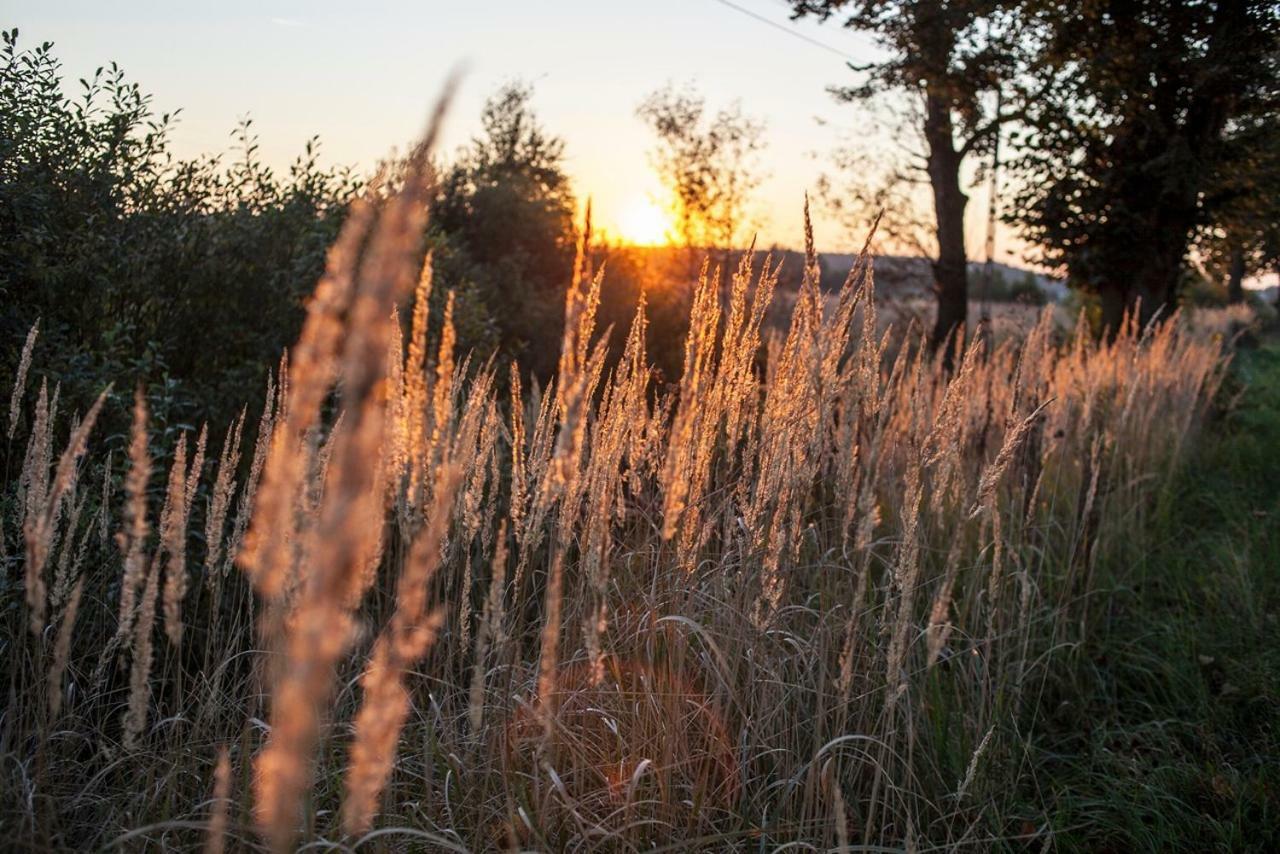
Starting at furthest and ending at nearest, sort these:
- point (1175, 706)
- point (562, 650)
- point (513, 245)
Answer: point (513, 245) → point (1175, 706) → point (562, 650)

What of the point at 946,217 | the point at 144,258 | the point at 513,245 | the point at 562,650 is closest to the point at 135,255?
the point at 144,258

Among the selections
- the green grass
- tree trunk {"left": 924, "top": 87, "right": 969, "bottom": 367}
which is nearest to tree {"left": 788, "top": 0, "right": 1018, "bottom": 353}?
tree trunk {"left": 924, "top": 87, "right": 969, "bottom": 367}

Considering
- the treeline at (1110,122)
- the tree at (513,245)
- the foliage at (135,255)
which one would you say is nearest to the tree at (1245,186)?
the treeline at (1110,122)

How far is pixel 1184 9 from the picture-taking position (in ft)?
40.8

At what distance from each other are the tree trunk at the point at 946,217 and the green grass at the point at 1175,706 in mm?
7689

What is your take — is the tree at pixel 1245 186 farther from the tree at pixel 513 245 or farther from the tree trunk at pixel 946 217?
the tree at pixel 513 245

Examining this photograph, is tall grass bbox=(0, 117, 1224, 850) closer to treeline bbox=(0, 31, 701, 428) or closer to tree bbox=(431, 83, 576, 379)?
treeline bbox=(0, 31, 701, 428)

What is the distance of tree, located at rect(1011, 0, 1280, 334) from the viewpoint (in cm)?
1184

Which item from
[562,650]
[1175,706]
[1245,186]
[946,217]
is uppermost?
[1245,186]

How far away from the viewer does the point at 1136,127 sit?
1323cm

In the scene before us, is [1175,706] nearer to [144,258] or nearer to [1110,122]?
[144,258]

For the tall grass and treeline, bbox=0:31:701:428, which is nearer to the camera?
the tall grass

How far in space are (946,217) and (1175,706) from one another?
1090cm

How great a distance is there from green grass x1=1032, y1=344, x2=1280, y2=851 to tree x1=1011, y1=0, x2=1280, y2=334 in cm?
786
